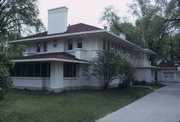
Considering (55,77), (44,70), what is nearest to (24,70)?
(44,70)

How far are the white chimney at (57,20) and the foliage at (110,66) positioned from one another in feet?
18.7

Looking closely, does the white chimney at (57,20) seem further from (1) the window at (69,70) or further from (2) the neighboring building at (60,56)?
(1) the window at (69,70)

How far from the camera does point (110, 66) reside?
15.1 metres

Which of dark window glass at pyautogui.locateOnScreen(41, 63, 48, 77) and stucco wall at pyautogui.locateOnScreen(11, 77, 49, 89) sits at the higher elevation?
dark window glass at pyautogui.locateOnScreen(41, 63, 48, 77)

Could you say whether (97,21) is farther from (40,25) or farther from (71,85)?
(71,85)

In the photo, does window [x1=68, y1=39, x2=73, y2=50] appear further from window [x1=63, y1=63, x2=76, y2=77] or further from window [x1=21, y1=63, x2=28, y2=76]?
window [x1=21, y1=63, x2=28, y2=76]

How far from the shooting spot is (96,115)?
7.61 metres

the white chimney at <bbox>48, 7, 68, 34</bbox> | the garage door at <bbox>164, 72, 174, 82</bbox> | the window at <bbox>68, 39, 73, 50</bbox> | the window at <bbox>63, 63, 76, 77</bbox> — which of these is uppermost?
the white chimney at <bbox>48, 7, 68, 34</bbox>

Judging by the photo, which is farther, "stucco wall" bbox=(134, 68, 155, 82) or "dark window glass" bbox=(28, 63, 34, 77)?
"stucco wall" bbox=(134, 68, 155, 82)

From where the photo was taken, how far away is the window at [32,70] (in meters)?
15.2

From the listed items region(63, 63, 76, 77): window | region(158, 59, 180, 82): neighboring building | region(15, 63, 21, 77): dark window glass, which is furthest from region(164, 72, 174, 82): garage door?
region(15, 63, 21, 77): dark window glass

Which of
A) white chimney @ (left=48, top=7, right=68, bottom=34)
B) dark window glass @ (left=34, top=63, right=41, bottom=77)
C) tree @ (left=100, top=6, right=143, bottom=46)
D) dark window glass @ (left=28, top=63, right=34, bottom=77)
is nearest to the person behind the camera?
dark window glass @ (left=34, top=63, right=41, bottom=77)

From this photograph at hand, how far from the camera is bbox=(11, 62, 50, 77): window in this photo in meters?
15.2

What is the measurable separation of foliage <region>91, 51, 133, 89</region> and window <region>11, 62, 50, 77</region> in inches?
158
